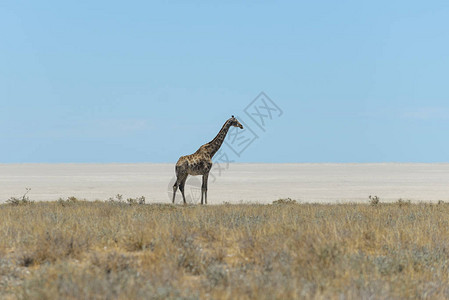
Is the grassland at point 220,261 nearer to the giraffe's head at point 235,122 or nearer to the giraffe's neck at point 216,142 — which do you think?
the giraffe's neck at point 216,142

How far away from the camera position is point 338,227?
10883mm

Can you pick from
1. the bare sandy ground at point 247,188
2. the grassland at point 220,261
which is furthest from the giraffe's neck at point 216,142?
the grassland at point 220,261

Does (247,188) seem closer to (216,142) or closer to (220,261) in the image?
(216,142)

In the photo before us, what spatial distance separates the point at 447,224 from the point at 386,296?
6.77 meters

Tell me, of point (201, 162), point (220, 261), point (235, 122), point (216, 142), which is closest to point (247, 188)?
point (235, 122)

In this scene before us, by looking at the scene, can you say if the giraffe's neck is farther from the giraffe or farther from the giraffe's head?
the giraffe's head

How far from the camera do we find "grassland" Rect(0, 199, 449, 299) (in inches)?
259

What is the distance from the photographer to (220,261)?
331 inches

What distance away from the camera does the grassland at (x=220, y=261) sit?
6566mm

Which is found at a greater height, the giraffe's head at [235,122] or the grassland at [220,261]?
the giraffe's head at [235,122]

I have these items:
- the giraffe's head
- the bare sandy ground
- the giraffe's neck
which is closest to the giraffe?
the giraffe's neck

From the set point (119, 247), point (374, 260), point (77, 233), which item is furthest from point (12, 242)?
point (374, 260)

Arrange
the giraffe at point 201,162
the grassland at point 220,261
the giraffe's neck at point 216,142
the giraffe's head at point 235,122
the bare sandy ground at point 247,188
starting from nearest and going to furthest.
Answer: the grassland at point 220,261 < the giraffe at point 201,162 < the giraffe's neck at point 216,142 < the giraffe's head at point 235,122 < the bare sandy ground at point 247,188

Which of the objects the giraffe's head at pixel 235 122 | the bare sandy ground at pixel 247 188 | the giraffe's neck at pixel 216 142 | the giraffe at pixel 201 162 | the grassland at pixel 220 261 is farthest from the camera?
the bare sandy ground at pixel 247 188
